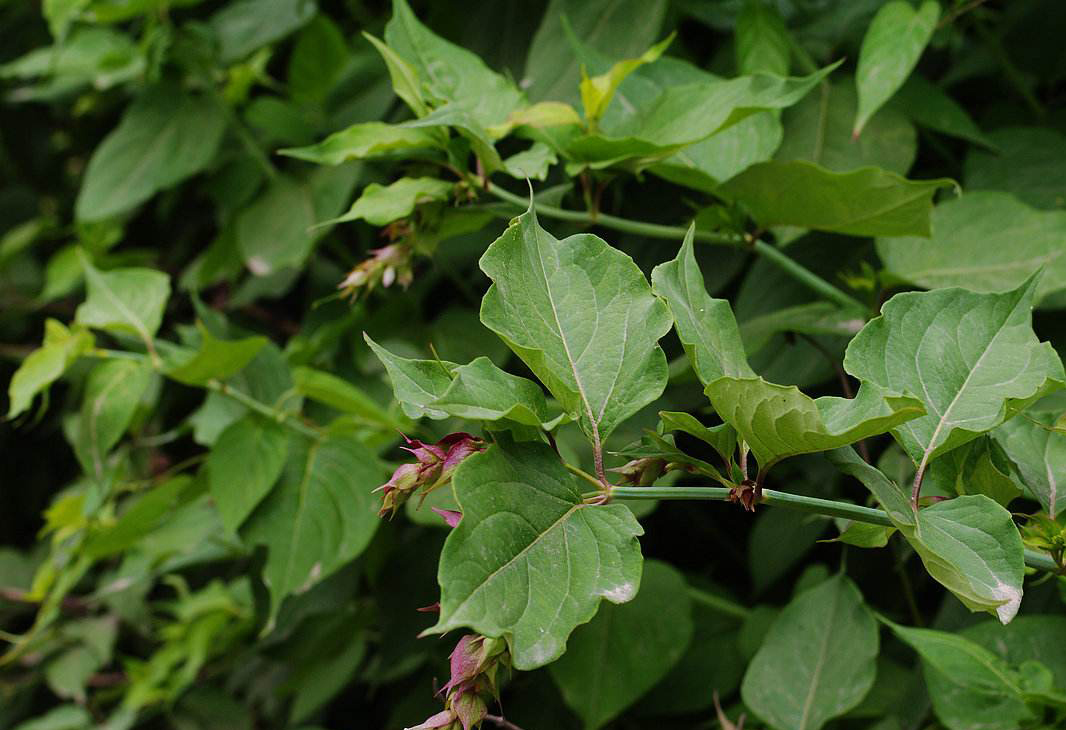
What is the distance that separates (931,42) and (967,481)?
622 mm

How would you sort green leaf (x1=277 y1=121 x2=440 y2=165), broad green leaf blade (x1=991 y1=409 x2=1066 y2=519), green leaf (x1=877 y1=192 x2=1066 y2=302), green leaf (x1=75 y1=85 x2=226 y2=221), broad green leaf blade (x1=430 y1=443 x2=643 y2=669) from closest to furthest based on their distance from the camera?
broad green leaf blade (x1=430 y1=443 x2=643 y2=669)
broad green leaf blade (x1=991 y1=409 x2=1066 y2=519)
green leaf (x1=277 y1=121 x2=440 y2=165)
green leaf (x1=877 y1=192 x2=1066 y2=302)
green leaf (x1=75 y1=85 x2=226 y2=221)

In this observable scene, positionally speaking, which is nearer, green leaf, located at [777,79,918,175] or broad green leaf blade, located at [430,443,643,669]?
broad green leaf blade, located at [430,443,643,669]

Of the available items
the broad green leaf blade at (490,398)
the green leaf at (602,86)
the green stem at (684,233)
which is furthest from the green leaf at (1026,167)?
the broad green leaf blade at (490,398)

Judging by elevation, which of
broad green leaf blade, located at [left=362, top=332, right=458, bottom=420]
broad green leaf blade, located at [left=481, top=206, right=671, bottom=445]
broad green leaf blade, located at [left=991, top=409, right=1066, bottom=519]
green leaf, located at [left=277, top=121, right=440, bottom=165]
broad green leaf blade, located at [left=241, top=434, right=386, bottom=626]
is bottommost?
broad green leaf blade, located at [left=241, top=434, right=386, bottom=626]

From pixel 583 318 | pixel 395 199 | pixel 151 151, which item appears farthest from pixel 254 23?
pixel 583 318

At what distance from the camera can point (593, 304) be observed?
44cm

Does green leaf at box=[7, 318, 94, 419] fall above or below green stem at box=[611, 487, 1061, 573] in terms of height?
below

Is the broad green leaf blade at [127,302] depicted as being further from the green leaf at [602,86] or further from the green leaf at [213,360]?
the green leaf at [602,86]

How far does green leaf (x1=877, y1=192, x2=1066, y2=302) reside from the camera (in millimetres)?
730

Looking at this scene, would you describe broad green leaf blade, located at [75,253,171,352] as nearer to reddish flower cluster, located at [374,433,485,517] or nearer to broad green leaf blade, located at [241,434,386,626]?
broad green leaf blade, located at [241,434,386,626]

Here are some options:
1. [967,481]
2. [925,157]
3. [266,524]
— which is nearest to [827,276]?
[925,157]

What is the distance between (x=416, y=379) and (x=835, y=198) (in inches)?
14.4

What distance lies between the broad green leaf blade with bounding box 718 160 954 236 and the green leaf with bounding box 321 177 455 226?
0.20 m

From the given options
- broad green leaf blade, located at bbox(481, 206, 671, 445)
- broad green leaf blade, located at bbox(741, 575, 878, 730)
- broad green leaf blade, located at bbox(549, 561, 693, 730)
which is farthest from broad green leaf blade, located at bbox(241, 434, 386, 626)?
broad green leaf blade, located at bbox(481, 206, 671, 445)
